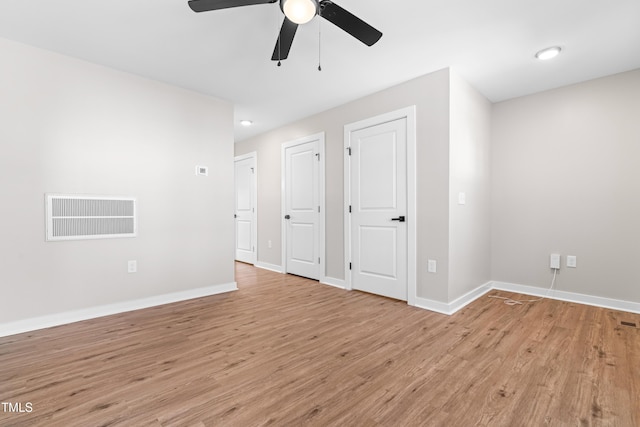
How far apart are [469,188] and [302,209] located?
7.62 feet

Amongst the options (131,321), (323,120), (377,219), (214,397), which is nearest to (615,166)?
(377,219)

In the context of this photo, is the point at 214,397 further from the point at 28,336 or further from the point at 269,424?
the point at 28,336

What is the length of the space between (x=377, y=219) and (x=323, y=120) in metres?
1.70

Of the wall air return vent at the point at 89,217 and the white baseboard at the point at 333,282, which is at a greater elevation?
the wall air return vent at the point at 89,217

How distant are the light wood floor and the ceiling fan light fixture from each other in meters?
2.07

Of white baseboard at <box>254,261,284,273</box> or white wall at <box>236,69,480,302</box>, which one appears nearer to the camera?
white wall at <box>236,69,480,302</box>

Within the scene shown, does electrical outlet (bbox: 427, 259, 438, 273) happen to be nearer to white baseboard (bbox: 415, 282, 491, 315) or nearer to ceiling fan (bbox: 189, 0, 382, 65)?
white baseboard (bbox: 415, 282, 491, 315)

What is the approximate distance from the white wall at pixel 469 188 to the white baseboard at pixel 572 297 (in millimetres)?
244

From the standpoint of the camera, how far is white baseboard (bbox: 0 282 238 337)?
2.42 metres

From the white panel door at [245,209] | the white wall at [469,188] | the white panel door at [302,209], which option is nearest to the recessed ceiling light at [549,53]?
the white wall at [469,188]

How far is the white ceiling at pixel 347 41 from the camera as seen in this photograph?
2055 millimetres

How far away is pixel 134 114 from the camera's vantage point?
10.0 feet

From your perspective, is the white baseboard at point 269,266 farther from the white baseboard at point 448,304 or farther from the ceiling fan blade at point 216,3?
the ceiling fan blade at point 216,3

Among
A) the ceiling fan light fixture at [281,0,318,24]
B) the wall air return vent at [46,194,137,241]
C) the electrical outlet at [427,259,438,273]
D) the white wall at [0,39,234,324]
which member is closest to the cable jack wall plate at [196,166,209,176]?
the white wall at [0,39,234,324]
